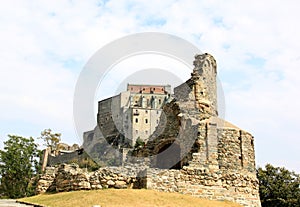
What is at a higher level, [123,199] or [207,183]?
[207,183]

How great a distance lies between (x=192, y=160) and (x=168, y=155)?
18.7ft

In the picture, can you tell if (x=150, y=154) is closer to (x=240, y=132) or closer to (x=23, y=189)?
(x=240, y=132)

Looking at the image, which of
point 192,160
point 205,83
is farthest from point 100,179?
point 205,83

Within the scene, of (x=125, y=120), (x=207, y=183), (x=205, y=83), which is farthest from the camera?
(x=125, y=120)

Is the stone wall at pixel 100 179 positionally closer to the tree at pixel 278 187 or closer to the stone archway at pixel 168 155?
the stone archway at pixel 168 155

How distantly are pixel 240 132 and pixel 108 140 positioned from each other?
2769 inches

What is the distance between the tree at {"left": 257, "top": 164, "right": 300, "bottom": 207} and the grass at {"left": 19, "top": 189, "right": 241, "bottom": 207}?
14967 millimetres

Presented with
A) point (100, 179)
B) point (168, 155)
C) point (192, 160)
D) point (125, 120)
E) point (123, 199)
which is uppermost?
point (125, 120)

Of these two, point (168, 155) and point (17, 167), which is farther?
point (17, 167)

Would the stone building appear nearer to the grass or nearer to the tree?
the tree

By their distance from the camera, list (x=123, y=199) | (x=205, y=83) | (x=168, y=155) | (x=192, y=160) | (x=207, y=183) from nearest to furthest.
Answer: (x=123, y=199) → (x=207, y=183) → (x=192, y=160) → (x=168, y=155) → (x=205, y=83)

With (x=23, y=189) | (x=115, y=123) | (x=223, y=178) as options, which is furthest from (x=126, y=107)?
(x=223, y=178)

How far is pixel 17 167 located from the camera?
135ft

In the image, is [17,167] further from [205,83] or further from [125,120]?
[125,120]
